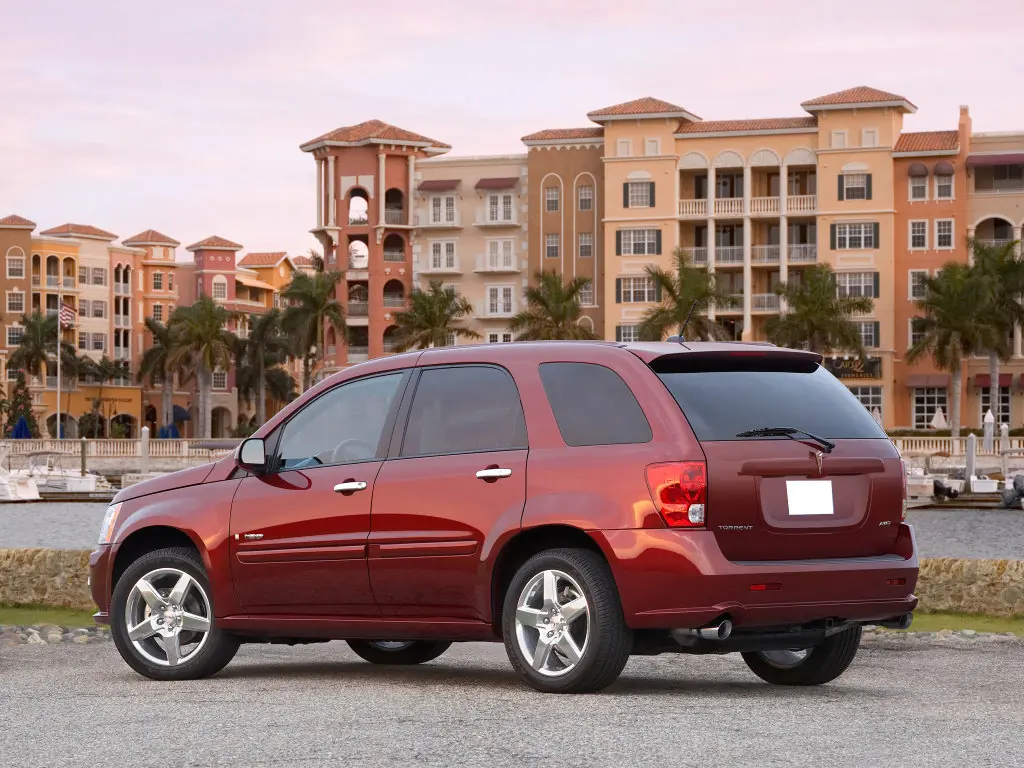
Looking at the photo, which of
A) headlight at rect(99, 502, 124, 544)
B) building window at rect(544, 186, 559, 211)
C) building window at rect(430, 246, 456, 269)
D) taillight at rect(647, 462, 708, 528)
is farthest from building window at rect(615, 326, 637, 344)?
taillight at rect(647, 462, 708, 528)

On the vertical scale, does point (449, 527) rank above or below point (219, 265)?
below

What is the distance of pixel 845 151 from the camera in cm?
9544

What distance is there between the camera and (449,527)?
9.02m

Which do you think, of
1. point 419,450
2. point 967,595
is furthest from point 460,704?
point 967,595

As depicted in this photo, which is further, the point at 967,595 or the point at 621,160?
the point at 621,160

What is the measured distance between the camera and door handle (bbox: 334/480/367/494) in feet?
31.0

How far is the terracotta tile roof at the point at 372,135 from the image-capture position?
105 m

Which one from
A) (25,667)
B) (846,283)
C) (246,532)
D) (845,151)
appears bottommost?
(25,667)

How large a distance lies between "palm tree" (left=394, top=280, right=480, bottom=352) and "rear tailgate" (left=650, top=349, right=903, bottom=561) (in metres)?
87.2

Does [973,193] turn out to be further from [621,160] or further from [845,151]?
[621,160]

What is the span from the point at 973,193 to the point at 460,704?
90835mm

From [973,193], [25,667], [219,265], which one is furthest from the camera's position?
[219,265]

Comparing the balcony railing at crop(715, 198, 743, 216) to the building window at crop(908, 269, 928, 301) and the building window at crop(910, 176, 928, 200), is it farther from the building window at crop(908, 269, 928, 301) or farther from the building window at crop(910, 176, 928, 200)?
the building window at crop(908, 269, 928, 301)

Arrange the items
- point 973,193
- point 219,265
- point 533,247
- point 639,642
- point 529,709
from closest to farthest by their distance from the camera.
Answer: point 529,709, point 639,642, point 973,193, point 533,247, point 219,265
